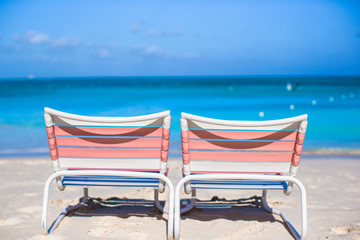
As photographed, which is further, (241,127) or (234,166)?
(234,166)

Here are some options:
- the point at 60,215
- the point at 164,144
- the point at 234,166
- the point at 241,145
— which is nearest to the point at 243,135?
the point at 241,145

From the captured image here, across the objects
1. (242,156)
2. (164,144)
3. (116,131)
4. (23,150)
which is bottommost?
(23,150)

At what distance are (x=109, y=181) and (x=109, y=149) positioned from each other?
28 centimetres

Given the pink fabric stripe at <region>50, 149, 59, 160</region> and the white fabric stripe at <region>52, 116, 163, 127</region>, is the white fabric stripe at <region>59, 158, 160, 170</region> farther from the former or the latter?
the white fabric stripe at <region>52, 116, 163, 127</region>

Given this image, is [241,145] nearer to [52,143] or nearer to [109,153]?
[109,153]

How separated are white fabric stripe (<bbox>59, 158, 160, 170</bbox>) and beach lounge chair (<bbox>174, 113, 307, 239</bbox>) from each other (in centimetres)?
28

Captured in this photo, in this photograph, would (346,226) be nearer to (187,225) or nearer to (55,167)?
(187,225)

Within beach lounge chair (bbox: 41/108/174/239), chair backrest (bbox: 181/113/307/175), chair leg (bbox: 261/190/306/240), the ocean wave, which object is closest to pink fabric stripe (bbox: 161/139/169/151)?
beach lounge chair (bbox: 41/108/174/239)

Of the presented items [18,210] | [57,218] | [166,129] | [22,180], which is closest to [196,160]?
[166,129]

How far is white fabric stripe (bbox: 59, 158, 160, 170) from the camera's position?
2.75 meters

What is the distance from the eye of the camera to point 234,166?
273 cm

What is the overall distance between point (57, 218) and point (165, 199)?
45.1 inches

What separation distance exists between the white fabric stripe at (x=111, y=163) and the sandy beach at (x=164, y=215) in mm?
558

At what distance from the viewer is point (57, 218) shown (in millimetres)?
3141
